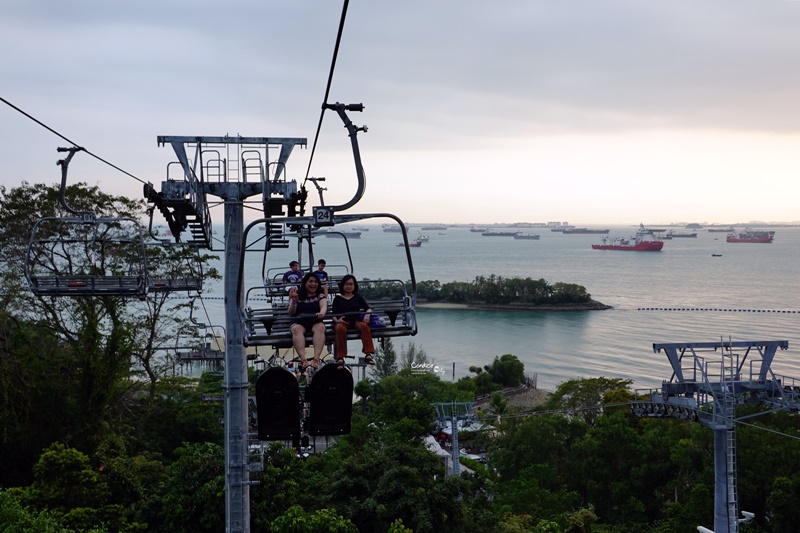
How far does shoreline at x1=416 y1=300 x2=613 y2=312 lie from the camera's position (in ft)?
247

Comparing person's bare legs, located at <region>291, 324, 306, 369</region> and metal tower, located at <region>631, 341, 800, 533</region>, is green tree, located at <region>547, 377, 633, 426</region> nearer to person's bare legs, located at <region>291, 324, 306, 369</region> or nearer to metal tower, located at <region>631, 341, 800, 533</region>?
metal tower, located at <region>631, 341, 800, 533</region>

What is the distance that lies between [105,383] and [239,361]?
13732 millimetres

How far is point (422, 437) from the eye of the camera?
22.6 metres

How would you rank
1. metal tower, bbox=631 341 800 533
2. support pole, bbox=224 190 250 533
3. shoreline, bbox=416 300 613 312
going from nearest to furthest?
support pole, bbox=224 190 250 533
metal tower, bbox=631 341 800 533
shoreline, bbox=416 300 613 312

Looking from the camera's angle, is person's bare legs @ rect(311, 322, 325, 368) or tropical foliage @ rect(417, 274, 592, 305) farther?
tropical foliage @ rect(417, 274, 592, 305)

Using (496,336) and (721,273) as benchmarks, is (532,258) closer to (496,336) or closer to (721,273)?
(721,273)

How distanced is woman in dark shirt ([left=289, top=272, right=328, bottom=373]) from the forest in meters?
A: 5.49

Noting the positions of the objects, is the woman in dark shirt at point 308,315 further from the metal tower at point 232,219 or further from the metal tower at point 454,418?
the metal tower at point 454,418

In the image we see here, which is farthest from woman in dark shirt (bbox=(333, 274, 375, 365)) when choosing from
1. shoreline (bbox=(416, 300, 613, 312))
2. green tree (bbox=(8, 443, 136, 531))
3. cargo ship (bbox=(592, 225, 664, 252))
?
cargo ship (bbox=(592, 225, 664, 252))

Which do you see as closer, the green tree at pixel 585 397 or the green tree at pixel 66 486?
the green tree at pixel 66 486

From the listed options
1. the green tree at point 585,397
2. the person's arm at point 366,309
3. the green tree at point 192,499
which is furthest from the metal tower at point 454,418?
the person's arm at point 366,309

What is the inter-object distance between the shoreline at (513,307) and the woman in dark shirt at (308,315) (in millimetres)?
71740

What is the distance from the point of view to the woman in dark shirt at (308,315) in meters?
5.84

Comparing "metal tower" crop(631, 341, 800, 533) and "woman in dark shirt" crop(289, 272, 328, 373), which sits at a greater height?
"woman in dark shirt" crop(289, 272, 328, 373)
